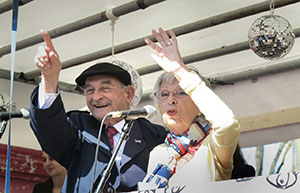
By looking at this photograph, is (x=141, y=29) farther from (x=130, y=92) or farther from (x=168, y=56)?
(x=168, y=56)

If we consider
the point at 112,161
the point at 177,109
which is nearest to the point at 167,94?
the point at 177,109

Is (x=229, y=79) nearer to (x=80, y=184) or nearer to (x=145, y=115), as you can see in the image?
(x=80, y=184)

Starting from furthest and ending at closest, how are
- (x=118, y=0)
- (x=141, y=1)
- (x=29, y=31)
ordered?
(x=29, y=31) → (x=118, y=0) → (x=141, y=1)

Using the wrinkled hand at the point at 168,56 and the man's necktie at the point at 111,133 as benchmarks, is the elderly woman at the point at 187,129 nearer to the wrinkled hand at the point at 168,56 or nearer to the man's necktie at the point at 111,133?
the wrinkled hand at the point at 168,56

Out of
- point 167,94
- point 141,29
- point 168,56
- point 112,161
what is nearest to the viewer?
point 112,161

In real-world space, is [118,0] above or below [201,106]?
above

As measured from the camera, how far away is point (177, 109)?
2.46 meters

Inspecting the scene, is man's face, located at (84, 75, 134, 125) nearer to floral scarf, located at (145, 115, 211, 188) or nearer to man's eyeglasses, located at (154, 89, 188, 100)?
man's eyeglasses, located at (154, 89, 188, 100)

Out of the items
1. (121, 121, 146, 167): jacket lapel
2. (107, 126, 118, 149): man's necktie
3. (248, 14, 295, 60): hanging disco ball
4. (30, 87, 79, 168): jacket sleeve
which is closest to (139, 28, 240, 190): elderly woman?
(121, 121, 146, 167): jacket lapel

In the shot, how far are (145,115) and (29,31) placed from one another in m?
2.12

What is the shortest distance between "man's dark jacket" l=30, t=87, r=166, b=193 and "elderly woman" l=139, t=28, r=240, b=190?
0.15 meters

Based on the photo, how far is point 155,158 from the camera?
7.98 ft

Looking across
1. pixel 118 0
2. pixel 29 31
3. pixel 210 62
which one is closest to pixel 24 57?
pixel 29 31

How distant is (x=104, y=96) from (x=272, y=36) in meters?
0.92
